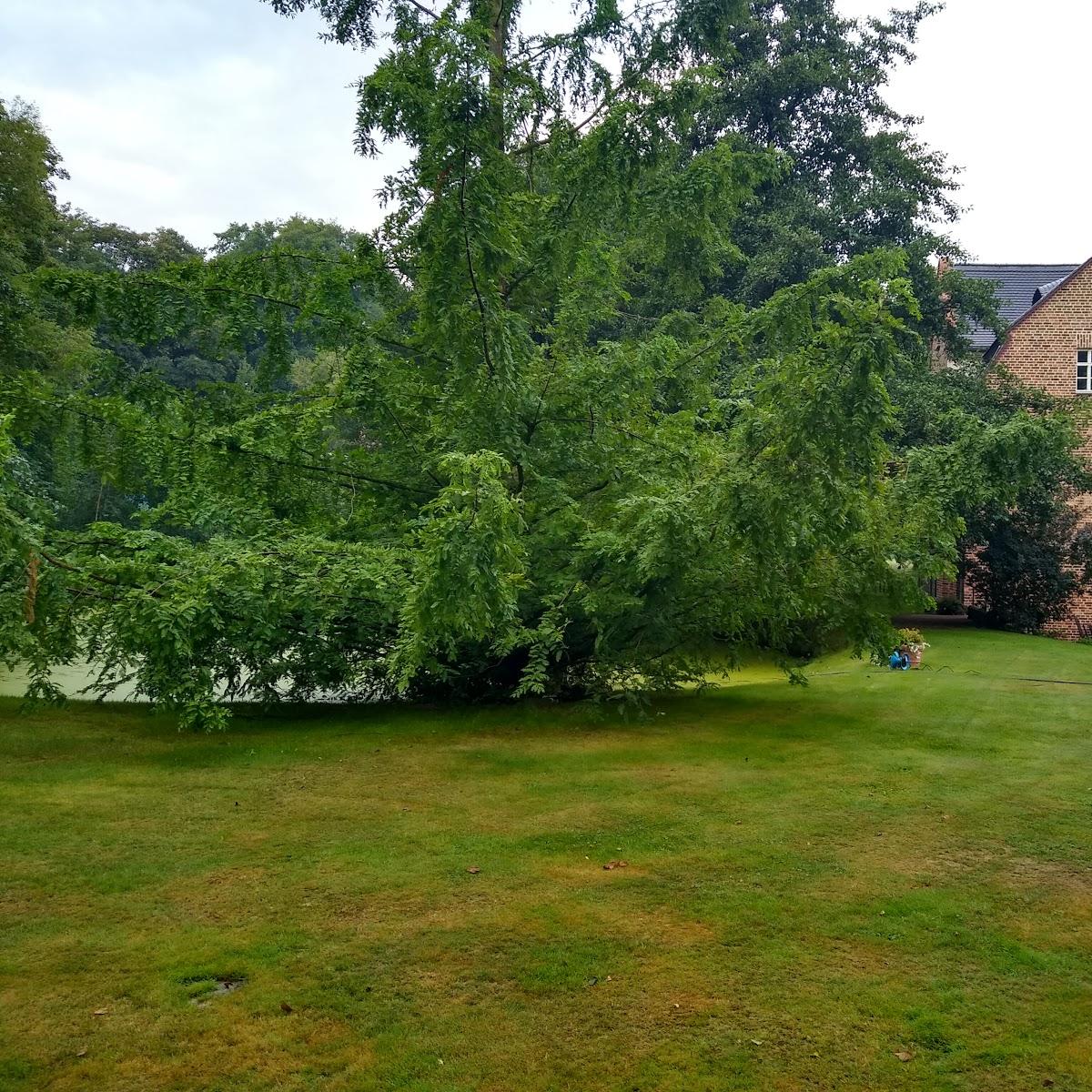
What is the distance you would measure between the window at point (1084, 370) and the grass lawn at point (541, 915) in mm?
17452

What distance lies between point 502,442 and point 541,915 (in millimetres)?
5130

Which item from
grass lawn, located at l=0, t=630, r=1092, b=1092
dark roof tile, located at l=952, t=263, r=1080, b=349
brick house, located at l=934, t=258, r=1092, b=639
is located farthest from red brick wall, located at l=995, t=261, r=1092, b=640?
grass lawn, located at l=0, t=630, r=1092, b=1092

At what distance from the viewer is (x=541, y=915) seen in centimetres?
471

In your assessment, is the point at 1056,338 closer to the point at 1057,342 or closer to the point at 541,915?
the point at 1057,342

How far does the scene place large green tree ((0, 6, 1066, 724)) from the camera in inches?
304

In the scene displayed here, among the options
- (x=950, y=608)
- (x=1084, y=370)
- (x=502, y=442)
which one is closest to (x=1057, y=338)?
(x=1084, y=370)

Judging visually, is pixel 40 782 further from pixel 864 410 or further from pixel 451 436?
pixel 864 410

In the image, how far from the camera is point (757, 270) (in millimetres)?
20703

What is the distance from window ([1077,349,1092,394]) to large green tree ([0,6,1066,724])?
15056 millimetres

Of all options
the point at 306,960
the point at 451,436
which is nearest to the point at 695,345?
the point at 451,436

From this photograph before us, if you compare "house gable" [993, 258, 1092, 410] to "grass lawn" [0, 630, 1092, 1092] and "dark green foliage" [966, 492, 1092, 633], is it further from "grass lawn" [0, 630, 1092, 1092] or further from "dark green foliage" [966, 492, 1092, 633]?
"grass lawn" [0, 630, 1092, 1092]

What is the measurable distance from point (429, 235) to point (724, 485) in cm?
322

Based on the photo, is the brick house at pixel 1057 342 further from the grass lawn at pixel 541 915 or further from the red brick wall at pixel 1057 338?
the grass lawn at pixel 541 915

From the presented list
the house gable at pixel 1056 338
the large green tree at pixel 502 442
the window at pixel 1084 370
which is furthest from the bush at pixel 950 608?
the large green tree at pixel 502 442
